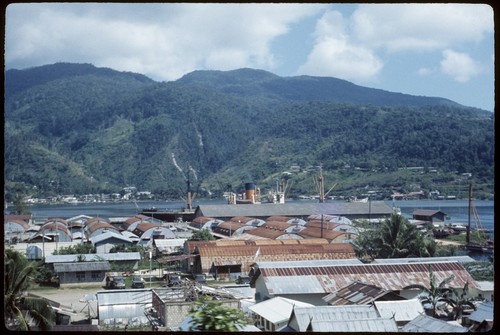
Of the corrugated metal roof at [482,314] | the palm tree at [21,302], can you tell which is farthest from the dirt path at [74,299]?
the corrugated metal roof at [482,314]

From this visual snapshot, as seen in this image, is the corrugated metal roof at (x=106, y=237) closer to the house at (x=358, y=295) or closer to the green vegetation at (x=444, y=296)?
the house at (x=358, y=295)

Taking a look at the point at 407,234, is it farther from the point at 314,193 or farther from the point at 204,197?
the point at 204,197

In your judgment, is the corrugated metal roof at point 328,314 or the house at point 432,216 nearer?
the corrugated metal roof at point 328,314

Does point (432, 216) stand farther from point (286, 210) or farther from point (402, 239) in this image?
point (402, 239)

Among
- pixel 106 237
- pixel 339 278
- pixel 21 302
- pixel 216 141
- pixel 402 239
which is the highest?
pixel 216 141

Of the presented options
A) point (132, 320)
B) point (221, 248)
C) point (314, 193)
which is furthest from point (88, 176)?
point (132, 320)

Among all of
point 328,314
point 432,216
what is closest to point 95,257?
point 328,314
